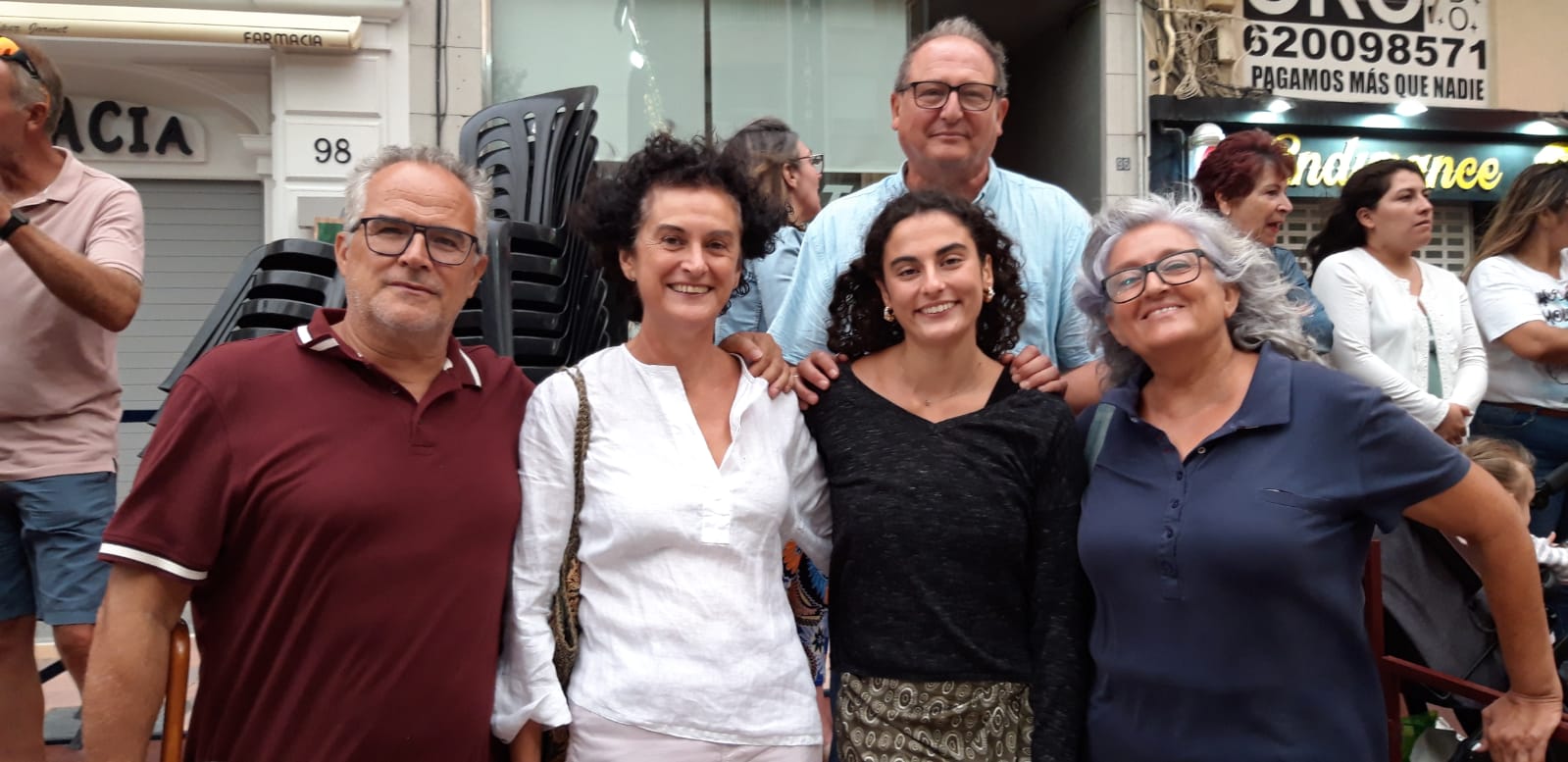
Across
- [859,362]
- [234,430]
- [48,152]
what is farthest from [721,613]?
[48,152]

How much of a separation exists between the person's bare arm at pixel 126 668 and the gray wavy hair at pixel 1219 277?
1.89 meters

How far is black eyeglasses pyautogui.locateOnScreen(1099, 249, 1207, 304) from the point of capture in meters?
2.12

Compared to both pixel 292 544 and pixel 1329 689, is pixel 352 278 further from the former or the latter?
pixel 1329 689

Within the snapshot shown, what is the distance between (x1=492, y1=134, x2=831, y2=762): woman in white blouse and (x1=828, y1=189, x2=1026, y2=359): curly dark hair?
32 centimetres

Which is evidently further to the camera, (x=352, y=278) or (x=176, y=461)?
(x=352, y=278)

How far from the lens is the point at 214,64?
704 centimetres

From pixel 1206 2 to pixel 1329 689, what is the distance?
778cm

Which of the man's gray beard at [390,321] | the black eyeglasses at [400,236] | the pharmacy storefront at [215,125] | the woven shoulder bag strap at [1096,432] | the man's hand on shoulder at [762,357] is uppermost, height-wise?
the pharmacy storefront at [215,125]

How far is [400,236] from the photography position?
207 centimetres

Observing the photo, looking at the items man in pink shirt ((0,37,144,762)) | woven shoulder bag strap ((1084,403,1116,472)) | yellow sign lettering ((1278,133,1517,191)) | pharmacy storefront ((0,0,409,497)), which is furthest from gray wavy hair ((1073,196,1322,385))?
yellow sign lettering ((1278,133,1517,191))

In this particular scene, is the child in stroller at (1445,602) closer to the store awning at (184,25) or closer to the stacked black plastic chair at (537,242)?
the stacked black plastic chair at (537,242)

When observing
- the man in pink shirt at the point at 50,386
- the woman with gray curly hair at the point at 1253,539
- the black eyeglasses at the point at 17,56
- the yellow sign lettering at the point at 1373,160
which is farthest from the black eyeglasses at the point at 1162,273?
the yellow sign lettering at the point at 1373,160

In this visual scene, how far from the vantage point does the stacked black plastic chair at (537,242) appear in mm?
2781

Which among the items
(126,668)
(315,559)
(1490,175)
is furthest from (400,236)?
(1490,175)
